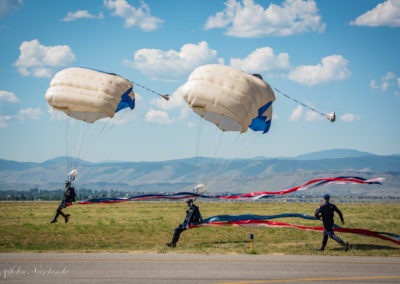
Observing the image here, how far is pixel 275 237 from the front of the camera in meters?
23.8

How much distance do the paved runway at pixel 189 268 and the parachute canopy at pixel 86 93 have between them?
947cm

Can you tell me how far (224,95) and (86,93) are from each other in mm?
8220

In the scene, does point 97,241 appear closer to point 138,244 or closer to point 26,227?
point 138,244

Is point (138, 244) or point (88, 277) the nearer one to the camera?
point (88, 277)

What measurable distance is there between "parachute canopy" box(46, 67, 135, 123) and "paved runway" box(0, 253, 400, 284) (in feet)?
31.1

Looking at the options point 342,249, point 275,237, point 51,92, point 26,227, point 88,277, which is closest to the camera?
point 88,277

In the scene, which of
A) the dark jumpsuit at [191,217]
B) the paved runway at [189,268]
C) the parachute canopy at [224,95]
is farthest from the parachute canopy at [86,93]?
the paved runway at [189,268]

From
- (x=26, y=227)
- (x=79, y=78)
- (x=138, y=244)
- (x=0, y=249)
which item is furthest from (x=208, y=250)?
(x=26, y=227)

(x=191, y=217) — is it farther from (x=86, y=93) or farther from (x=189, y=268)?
(x=86, y=93)

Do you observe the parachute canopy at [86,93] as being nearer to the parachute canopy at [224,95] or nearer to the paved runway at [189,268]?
the parachute canopy at [224,95]

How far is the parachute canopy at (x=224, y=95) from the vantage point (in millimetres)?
20469

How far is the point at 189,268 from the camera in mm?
14836

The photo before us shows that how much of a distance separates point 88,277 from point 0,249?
287 inches

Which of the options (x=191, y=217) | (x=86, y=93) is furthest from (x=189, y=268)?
(x=86, y=93)
